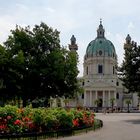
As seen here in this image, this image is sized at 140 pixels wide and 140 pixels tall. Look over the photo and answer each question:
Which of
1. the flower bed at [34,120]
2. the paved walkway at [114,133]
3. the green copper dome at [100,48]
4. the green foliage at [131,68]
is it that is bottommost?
A: the paved walkway at [114,133]

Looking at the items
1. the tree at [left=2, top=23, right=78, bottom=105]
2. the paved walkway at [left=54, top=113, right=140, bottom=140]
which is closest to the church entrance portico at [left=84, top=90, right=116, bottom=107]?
the tree at [left=2, top=23, right=78, bottom=105]

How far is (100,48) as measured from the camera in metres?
132

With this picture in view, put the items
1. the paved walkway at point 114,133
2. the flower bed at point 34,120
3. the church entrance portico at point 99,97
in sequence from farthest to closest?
the church entrance portico at point 99,97, the paved walkway at point 114,133, the flower bed at point 34,120

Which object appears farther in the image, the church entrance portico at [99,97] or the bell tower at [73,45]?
the bell tower at [73,45]

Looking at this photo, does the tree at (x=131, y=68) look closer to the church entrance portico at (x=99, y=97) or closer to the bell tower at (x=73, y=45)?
the church entrance portico at (x=99, y=97)

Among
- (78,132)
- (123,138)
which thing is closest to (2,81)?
(78,132)

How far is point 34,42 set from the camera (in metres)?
48.6

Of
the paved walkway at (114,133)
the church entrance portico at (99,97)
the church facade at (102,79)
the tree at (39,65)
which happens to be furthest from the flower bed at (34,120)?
the church facade at (102,79)

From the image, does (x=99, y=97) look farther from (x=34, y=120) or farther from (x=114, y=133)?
(x=34, y=120)

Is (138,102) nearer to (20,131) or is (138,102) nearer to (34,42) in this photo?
(34,42)

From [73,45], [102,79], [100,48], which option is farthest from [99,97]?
[73,45]

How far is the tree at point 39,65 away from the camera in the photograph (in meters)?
46.5

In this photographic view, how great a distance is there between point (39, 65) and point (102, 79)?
8410 cm

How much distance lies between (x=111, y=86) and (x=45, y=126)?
4278 inches
